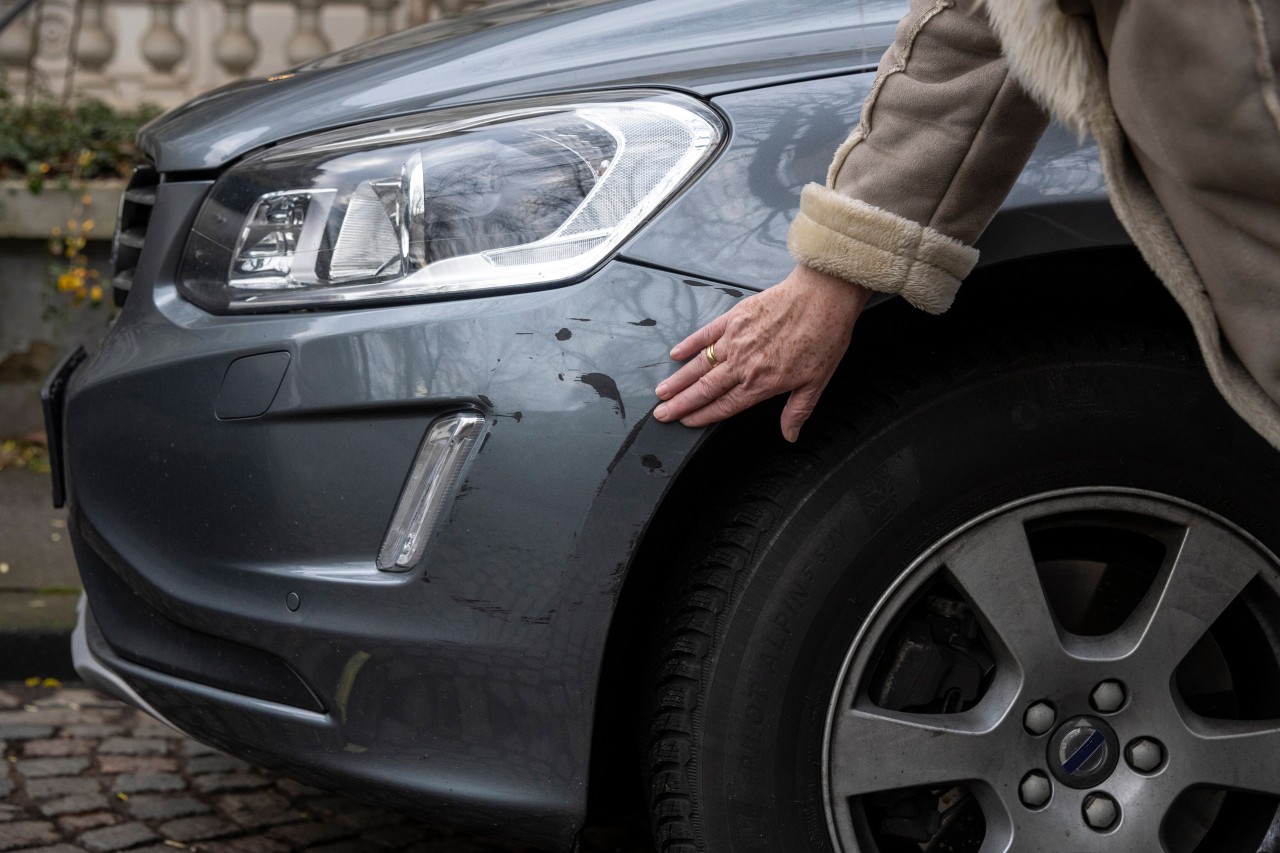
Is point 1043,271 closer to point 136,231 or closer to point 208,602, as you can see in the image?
point 208,602

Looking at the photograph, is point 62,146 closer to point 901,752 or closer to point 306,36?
point 306,36

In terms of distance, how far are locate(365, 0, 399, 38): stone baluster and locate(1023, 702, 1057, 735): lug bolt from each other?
19.4 ft

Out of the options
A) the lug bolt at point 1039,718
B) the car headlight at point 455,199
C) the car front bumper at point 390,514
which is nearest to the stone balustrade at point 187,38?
the car headlight at point 455,199

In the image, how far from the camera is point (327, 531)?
165 centimetres

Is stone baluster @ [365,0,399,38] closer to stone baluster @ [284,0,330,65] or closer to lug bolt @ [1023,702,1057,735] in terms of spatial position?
stone baluster @ [284,0,330,65]

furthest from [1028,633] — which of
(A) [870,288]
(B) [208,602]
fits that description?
(B) [208,602]

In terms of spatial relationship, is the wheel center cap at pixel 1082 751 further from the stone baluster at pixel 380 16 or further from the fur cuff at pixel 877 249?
the stone baluster at pixel 380 16

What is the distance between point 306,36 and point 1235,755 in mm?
6110

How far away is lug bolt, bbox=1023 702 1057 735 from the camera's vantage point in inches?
64.1

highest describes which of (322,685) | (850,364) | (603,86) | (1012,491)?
(603,86)

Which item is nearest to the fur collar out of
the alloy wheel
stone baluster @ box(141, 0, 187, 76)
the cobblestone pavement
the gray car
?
the gray car

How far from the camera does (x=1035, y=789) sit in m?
1.64

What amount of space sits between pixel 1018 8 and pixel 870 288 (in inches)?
14.1

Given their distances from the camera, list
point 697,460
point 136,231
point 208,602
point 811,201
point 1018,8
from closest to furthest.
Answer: point 1018,8 → point 811,201 → point 697,460 → point 208,602 → point 136,231
